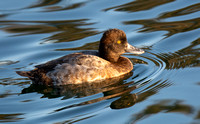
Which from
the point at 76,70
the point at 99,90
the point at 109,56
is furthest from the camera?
the point at 109,56

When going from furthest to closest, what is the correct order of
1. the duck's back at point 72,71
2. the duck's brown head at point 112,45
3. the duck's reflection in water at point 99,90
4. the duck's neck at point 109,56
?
the duck's neck at point 109,56, the duck's brown head at point 112,45, the duck's back at point 72,71, the duck's reflection in water at point 99,90

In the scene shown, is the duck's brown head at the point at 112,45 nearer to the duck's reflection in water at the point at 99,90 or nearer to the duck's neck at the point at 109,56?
the duck's neck at the point at 109,56

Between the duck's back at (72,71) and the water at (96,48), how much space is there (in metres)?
0.18

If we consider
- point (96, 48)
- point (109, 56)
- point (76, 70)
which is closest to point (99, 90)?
point (76, 70)

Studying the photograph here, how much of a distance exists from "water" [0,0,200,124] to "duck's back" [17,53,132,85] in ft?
0.61

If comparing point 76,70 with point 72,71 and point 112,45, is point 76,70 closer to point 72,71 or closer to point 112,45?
point 72,71

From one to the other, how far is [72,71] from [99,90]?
0.76 meters

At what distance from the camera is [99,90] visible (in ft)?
23.7

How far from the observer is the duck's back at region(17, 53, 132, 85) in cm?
766

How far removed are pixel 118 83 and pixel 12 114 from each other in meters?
2.17

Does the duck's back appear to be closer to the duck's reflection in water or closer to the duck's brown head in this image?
the duck's reflection in water

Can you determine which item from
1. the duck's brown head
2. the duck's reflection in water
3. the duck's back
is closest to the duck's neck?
the duck's brown head

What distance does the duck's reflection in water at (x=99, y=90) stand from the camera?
658cm

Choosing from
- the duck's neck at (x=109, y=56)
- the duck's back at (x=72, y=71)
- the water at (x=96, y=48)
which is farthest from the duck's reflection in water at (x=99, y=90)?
the duck's neck at (x=109, y=56)
